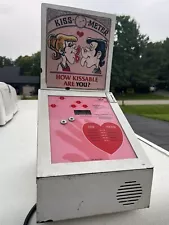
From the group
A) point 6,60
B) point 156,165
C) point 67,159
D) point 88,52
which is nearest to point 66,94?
point 88,52

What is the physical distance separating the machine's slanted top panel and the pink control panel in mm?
107

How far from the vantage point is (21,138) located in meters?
1.44

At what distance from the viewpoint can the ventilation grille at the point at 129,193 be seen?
677 millimetres

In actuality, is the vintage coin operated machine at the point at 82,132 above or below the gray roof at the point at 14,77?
above

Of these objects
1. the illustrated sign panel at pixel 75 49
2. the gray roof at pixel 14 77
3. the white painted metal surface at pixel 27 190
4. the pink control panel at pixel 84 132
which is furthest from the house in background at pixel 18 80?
the pink control panel at pixel 84 132

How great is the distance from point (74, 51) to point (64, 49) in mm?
45

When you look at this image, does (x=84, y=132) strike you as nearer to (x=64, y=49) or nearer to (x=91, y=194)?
(x=91, y=194)

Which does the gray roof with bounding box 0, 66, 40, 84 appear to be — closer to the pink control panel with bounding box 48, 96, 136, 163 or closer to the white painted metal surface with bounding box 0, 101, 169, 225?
the white painted metal surface with bounding box 0, 101, 169, 225

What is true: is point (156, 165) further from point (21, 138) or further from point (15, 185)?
point (21, 138)

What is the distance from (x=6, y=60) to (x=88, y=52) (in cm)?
3876

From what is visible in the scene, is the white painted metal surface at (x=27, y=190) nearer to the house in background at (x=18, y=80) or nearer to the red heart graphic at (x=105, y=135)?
the red heart graphic at (x=105, y=135)

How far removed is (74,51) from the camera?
0.98 m

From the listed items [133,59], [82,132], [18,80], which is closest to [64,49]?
[82,132]

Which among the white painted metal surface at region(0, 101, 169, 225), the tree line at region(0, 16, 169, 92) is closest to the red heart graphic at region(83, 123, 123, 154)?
the white painted metal surface at region(0, 101, 169, 225)
